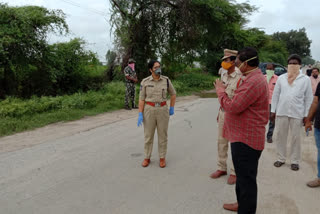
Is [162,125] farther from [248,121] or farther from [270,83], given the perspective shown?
[270,83]

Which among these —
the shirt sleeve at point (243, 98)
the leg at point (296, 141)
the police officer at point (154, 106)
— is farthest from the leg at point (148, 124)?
the leg at point (296, 141)

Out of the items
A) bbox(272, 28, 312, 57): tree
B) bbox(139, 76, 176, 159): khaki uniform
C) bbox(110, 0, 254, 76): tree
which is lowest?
bbox(139, 76, 176, 159): khaki uniform

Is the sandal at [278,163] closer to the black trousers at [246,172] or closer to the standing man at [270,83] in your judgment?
the standing man at [270,83]

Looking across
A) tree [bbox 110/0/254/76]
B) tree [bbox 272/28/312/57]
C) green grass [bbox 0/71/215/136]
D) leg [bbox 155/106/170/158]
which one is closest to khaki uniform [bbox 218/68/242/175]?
leg [bbox 155/106/170/158]

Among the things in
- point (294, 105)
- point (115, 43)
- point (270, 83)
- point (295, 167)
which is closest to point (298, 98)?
point (294, 105)

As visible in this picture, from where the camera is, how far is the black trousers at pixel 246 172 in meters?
2.71

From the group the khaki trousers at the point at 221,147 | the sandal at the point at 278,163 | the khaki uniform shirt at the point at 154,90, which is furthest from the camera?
the sandal at the point at 278,163

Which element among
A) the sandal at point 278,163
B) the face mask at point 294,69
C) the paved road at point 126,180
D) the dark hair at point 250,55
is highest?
the dark hair at point 250,55

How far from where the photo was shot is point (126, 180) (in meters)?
4.06

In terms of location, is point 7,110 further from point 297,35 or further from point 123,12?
point 297,35

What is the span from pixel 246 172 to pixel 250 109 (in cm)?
66

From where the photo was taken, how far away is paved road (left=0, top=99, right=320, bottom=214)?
332cm

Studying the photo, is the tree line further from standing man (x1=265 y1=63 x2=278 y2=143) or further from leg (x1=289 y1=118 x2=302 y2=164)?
leg (x1=289 y1=118 x2=302 y2=164)

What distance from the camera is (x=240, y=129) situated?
2730 millimetres
